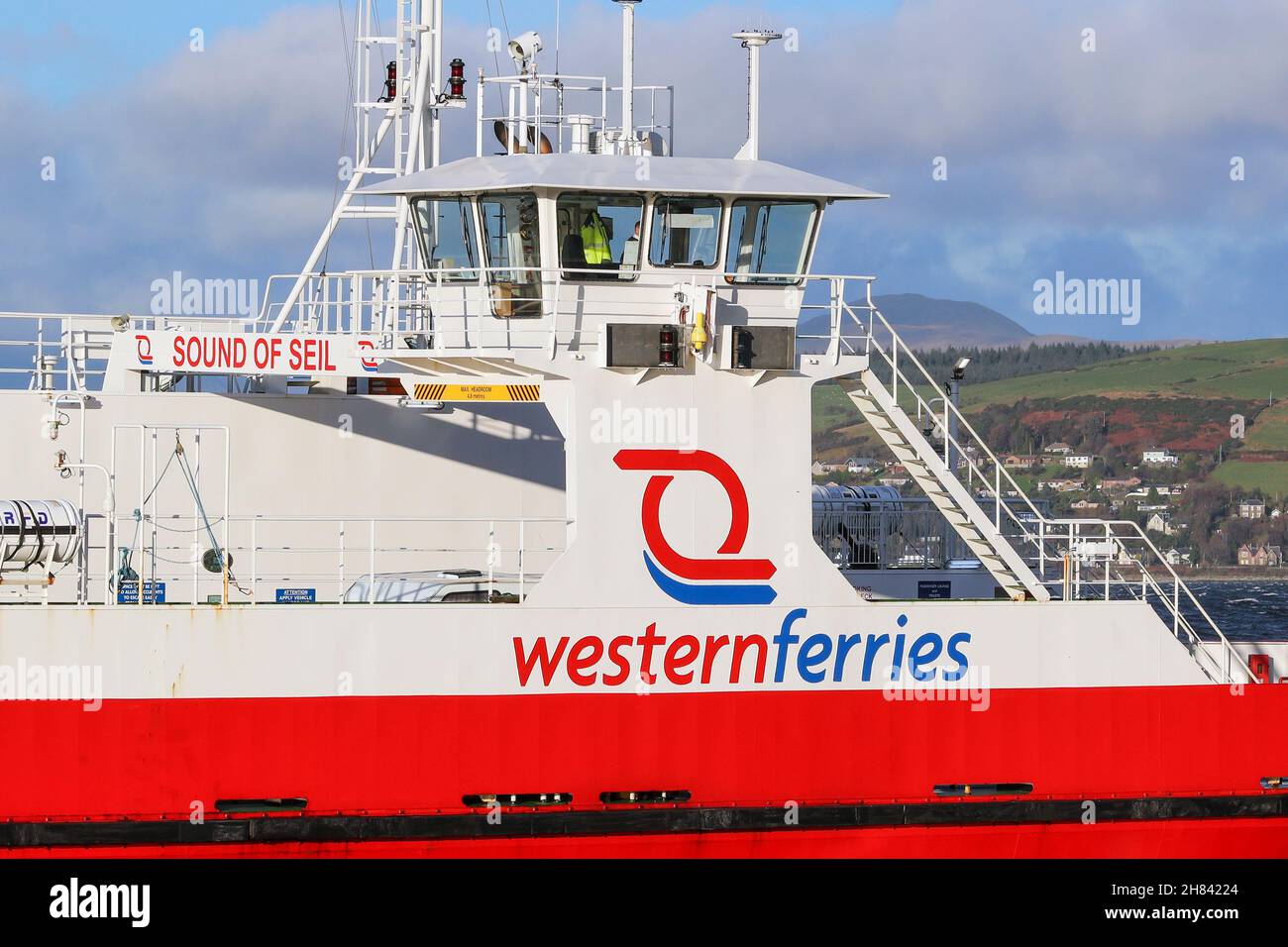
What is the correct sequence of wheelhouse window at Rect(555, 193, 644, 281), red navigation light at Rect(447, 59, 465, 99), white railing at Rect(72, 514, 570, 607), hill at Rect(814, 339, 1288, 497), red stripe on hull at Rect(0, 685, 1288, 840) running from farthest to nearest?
hill at Rect(814, 339, 1288, 497)
red navigation light at Rect(447, 59, 465, 99)
white railing at Rect(72, 514, 570, 607)
wheelhouse window at Rect(555, 193, 644, 281)
red stripe on hull at Rect(0, 685, 1288, 840)

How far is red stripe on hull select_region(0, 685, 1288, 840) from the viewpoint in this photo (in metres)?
12.7

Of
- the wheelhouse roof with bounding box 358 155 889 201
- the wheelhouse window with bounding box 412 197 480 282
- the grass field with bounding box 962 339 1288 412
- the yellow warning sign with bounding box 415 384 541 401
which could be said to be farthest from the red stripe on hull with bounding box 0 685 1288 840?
the grass field with bounding box 962 339 1288 412

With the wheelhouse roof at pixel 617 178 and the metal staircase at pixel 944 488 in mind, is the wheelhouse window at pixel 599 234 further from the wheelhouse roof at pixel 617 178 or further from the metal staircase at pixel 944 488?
the metal staircase at pixel 944 488

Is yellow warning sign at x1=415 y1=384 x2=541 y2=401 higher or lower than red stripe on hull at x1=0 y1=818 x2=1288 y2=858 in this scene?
higher

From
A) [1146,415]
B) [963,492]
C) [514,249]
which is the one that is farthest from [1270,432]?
[514,249]

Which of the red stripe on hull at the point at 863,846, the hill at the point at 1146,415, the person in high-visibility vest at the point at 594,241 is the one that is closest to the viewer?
the red stripe on hull at the point at 863,846

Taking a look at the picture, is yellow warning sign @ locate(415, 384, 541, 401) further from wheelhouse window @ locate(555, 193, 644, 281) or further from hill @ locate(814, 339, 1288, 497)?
hill @ locate(814, 339, 1288, 497)

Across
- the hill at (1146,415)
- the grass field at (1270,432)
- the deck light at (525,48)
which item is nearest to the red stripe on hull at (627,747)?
the deck light at (525,48)

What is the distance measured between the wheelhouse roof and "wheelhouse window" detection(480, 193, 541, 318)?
263mm

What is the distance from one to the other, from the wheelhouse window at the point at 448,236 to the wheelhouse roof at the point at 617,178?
0.29m

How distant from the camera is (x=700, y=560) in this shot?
13.8m

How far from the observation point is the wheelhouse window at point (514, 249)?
46.8 ft
